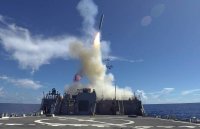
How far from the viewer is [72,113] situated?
72.7 meters

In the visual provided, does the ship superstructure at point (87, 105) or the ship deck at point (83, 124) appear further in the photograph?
the ship superstructure at point (87, 105)

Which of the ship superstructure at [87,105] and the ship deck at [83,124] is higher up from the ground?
the ship superstructure at [87,105]

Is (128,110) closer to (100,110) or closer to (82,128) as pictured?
(100,110)

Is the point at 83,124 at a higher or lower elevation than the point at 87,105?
lower

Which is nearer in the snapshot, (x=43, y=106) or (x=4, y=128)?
(x=4, y=128)

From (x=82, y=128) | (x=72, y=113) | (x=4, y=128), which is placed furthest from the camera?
(x=72, y=113)

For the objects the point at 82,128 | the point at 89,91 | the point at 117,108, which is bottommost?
the point at 82,128

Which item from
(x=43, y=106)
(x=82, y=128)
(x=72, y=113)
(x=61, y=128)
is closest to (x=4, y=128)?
(x=61, y=128)

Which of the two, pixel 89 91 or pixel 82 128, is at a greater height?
pixel 89 91

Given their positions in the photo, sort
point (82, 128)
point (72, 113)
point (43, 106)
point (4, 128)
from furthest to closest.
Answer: point (43, 106), point (72, 113), point (82, 128), point (4, 128)

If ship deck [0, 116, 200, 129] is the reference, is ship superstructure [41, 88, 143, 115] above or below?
above

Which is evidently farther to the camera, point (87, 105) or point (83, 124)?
point (87, 105)

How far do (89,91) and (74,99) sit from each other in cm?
502

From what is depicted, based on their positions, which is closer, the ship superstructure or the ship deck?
the ship deck
